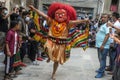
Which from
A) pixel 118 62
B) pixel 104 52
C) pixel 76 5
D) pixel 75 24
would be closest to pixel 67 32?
pixel 75 24

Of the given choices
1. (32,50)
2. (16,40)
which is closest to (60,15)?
(16,40)

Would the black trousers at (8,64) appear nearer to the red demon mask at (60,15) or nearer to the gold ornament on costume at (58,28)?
the gold ornament on costume at (58,28)

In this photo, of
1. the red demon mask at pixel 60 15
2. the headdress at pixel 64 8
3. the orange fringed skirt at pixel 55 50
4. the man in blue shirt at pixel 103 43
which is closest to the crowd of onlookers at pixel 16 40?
the orange fringed skirt at pixel 55 50

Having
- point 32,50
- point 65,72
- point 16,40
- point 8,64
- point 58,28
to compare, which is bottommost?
point 65,72

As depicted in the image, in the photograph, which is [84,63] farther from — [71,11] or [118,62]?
[118,62]

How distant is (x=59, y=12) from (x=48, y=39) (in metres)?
0.76

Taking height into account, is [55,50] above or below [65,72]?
above

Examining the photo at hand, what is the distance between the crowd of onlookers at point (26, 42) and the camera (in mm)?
8422

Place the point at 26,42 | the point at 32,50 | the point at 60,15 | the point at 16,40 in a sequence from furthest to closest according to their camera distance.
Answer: the point at 32,50, the point at 26,42, the point at 60,15, the point at 16,40

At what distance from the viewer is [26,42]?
35.3 feet

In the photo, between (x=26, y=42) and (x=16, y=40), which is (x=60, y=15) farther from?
(x=26, y=42)

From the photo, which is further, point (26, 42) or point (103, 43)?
point (26, 42)

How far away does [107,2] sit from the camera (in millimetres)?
41562

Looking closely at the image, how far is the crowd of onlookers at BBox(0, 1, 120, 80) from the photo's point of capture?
332 inches
